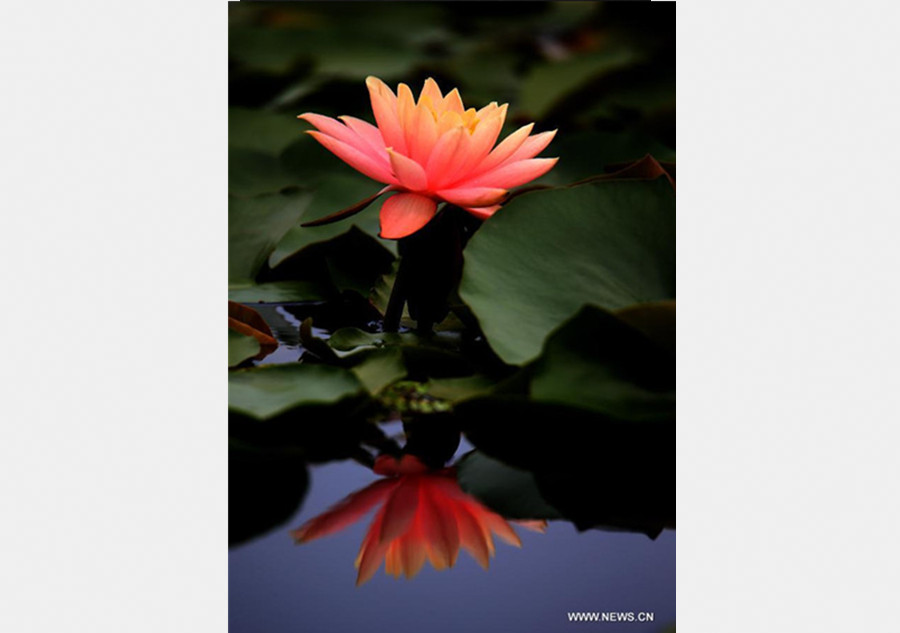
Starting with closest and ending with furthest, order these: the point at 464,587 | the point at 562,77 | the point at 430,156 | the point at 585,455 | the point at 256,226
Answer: the point at 464,587 → the point at 585,455 → the point at 430,156 → the point at 256,226 → the point at 562,77

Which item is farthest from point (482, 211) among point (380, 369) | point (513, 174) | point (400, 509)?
point (400, 509)

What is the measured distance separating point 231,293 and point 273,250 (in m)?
0.08

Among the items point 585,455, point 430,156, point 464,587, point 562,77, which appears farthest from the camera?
point 562,77

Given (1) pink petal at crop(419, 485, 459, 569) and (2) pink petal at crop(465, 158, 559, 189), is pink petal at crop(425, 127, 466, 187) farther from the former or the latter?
(1) pink petal at crop(419, 485, 459, 569)

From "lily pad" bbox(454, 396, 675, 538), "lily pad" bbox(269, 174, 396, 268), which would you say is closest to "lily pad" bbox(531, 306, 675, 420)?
"lily pad" bbox(454, 396, 675, 538)

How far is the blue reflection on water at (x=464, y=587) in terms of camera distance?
581 millimetres

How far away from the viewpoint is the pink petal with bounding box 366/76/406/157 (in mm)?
823

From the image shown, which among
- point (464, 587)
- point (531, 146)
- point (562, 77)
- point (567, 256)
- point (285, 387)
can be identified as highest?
point (562, 77)

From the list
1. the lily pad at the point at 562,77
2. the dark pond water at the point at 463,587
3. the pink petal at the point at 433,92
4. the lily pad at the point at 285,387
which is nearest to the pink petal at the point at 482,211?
the pink petal at the point at 433,92

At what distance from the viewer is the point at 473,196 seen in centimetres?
80

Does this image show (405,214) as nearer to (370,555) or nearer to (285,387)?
(285,387)

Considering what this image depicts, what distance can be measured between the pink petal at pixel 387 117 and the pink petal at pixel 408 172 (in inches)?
0.9

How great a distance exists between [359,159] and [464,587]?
0.40m

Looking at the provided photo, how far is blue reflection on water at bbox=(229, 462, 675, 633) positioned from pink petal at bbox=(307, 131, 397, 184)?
0.33m
